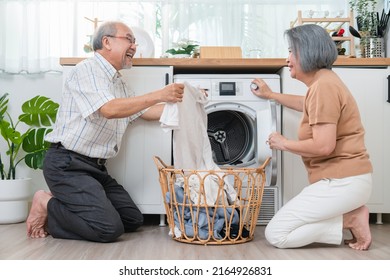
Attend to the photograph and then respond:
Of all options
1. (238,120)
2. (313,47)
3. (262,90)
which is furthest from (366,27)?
(313,47)

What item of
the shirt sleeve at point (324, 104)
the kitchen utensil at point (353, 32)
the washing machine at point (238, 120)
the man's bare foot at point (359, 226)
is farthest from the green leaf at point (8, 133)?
the kitchen utensil at point (353, 32)

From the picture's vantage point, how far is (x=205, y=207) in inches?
82.7

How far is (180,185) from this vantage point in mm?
2172

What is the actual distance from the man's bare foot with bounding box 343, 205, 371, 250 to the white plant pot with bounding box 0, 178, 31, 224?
1701 mm

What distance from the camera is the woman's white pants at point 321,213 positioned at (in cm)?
199

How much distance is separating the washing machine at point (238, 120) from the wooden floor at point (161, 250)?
1.21 feet

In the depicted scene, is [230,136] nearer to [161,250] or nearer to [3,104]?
[161,250]

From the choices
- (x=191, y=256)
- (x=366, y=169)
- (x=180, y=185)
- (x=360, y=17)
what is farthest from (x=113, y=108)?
(x=360, y=17)

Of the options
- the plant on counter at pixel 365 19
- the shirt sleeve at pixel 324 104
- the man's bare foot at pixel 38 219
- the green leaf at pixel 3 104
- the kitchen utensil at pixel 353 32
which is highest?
the plant on counter at pixel 365 19

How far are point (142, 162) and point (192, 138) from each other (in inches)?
16.6

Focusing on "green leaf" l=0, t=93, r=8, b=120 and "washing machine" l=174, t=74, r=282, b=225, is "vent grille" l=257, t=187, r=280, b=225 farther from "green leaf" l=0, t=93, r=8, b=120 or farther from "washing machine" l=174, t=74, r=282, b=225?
"green leaf" l=0, t=93, r=8, b=120

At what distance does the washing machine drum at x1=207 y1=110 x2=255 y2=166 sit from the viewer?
8.87ft

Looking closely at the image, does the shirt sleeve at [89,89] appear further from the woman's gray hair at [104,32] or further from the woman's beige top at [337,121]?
the woman's beige top at [337,121]

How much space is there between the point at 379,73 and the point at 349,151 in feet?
2.94
